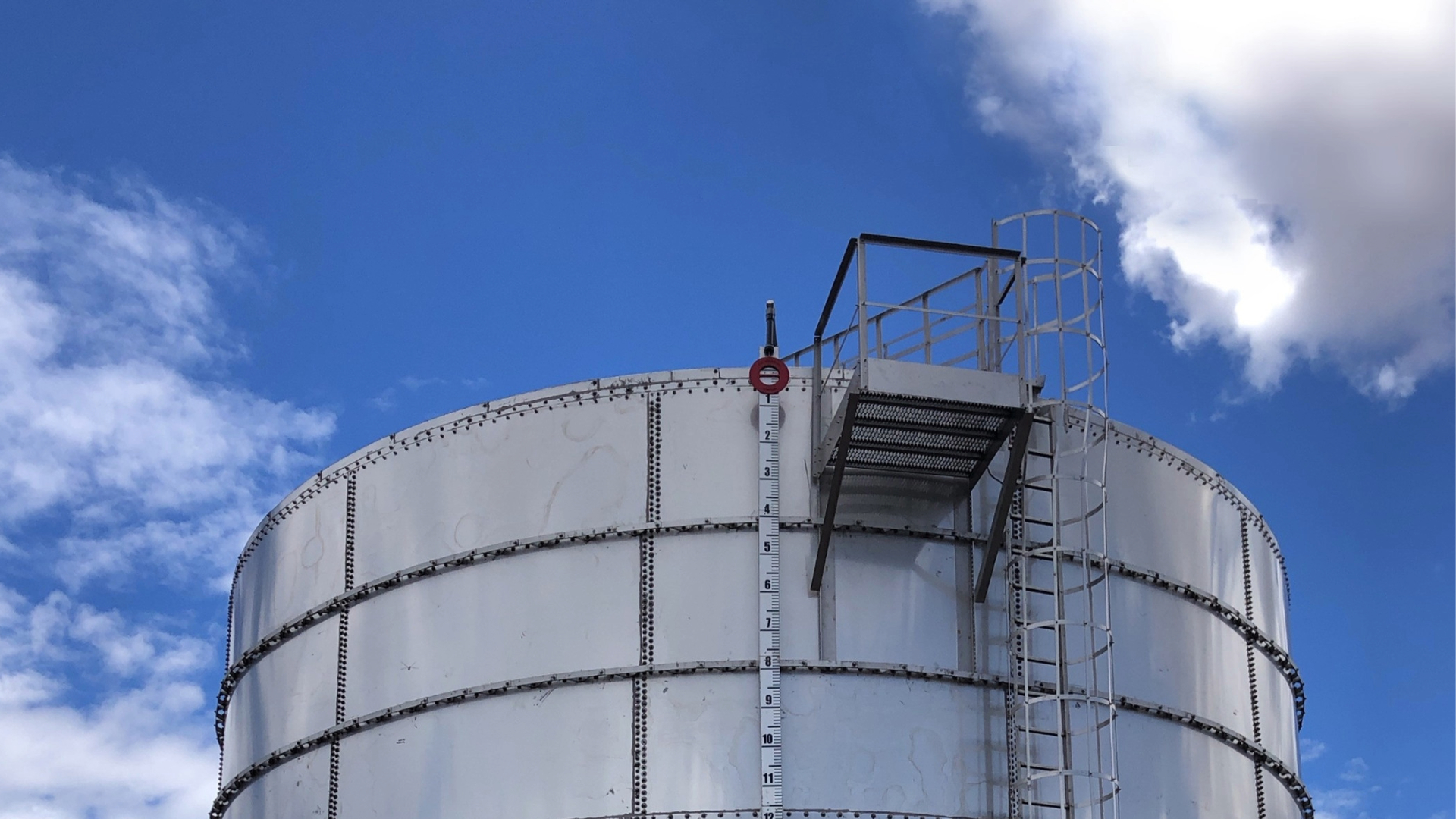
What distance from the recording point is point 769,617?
13898 millimetres

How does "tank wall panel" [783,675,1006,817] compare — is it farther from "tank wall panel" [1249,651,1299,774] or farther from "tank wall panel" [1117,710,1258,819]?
"tank wall panel" [1249,651,1299,774]

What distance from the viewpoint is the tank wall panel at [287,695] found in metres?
15.7

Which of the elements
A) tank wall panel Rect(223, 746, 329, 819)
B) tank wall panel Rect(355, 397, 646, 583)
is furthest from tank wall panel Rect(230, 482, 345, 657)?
tank wall panel Rect(223, 746, 329, 819)

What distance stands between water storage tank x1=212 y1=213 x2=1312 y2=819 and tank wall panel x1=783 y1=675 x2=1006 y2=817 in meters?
0.02

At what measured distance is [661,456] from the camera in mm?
14648

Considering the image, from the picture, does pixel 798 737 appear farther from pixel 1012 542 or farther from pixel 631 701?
pixel 1012 542

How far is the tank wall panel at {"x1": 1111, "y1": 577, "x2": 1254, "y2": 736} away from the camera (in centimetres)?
1485

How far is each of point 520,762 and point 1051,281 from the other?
238 inches

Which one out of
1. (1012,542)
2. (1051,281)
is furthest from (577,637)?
(1051,281)

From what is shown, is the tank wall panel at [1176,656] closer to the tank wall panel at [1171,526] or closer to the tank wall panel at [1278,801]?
the tank wall panel at [1171,526]

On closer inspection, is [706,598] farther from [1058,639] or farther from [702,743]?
[1058,639]

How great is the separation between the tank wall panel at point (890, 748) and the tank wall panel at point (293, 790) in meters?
4.49

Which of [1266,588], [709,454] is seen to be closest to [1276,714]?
[1266,588]

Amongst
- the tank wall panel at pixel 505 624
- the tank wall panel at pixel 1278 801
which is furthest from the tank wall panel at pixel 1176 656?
the tank wall panel at pixel 505 624
